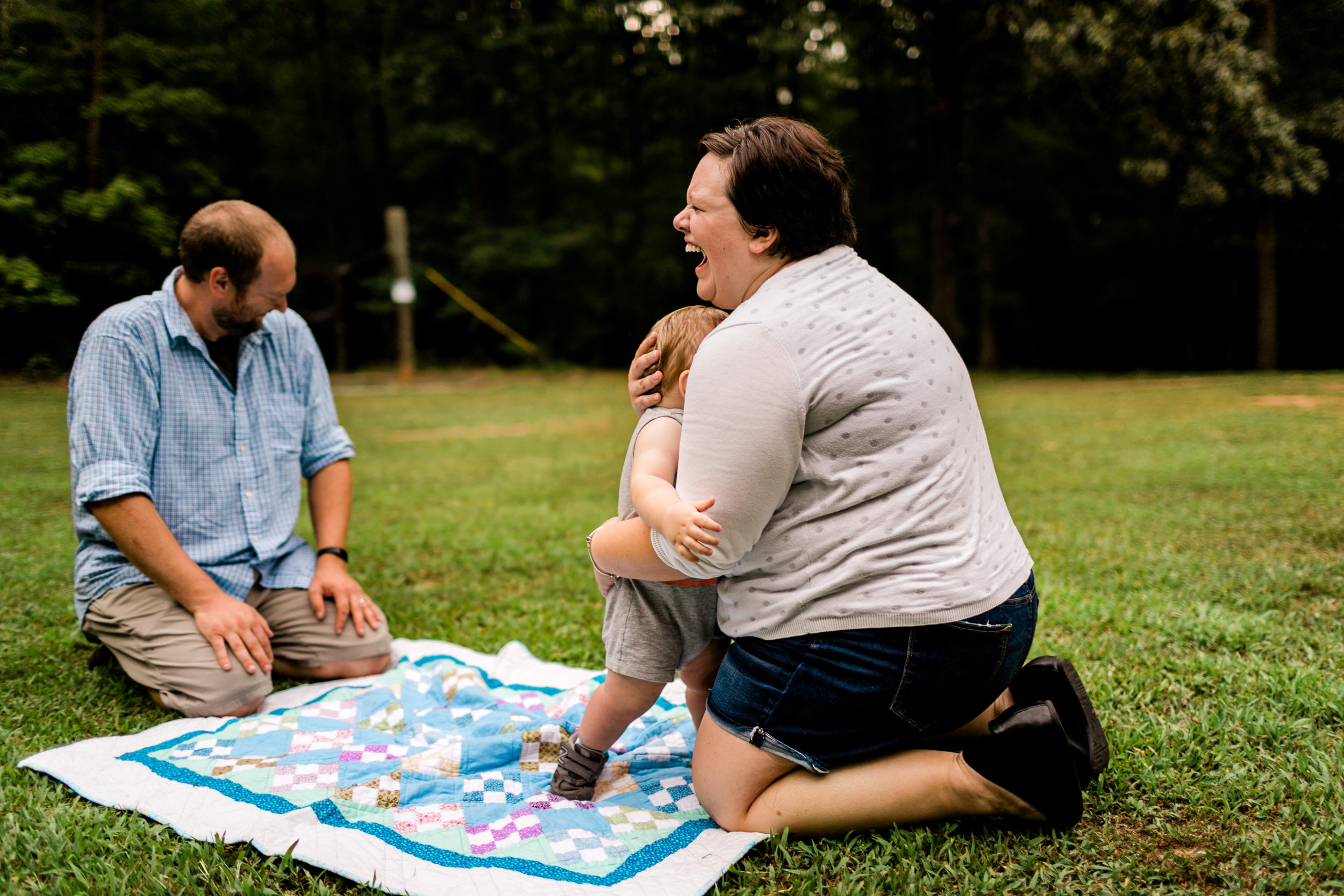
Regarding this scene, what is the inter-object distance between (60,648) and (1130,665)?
338 centimetres

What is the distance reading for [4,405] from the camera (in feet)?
32.2

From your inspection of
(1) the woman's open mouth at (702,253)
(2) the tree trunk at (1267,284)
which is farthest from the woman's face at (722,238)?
(2) the tree trunk at (1267,284)

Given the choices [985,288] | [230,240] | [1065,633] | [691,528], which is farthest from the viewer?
[985,288]

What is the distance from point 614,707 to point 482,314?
65.0 ft

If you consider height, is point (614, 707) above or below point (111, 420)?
below

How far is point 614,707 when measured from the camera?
6.21ft

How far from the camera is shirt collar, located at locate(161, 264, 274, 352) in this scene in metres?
2.56

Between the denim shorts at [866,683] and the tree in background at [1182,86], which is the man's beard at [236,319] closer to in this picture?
the denim shorts at [866,683]

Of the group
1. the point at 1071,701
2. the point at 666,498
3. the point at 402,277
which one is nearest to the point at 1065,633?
the point at 1071,701

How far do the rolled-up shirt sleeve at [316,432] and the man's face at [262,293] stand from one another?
361mm

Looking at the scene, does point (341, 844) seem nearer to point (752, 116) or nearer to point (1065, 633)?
point (1065, 633)

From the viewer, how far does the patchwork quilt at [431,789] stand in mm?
1641

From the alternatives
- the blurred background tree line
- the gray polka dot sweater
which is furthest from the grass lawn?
the blurred background tree line

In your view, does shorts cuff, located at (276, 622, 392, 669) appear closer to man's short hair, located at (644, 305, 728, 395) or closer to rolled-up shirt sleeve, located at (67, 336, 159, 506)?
rolled-up shirt sleeve, located at (67, 336, 159, 506)
